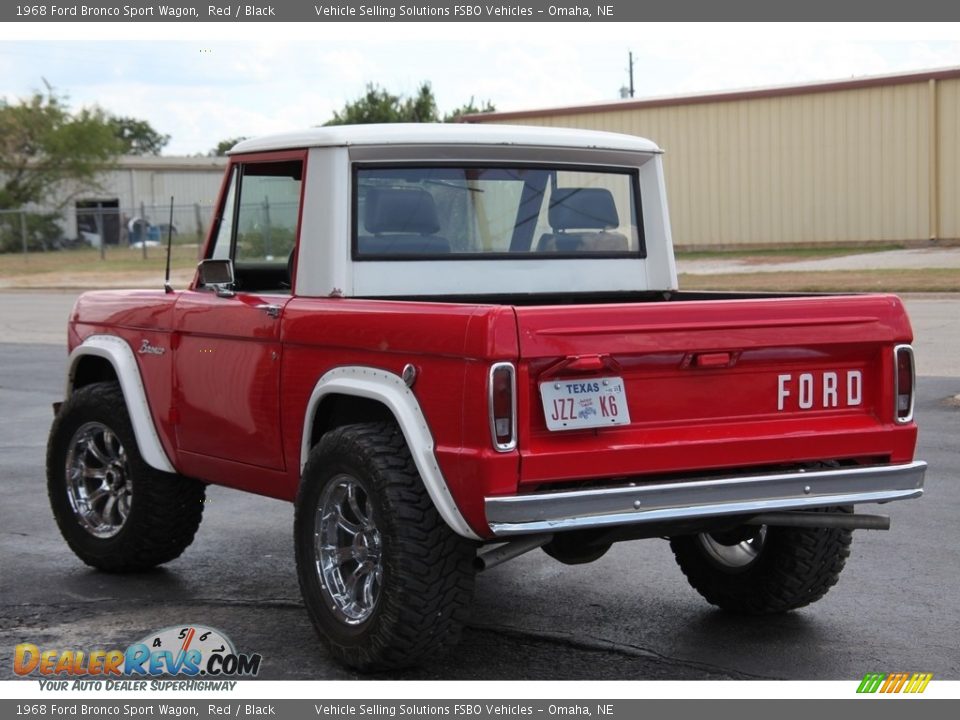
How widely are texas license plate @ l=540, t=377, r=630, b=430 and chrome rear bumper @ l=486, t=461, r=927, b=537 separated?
222 mm

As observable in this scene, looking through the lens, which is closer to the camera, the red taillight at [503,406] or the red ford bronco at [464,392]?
the red taillight at [503,406]

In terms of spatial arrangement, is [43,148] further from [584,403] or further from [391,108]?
[584,403]

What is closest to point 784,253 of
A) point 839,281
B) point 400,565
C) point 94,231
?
point 839,281

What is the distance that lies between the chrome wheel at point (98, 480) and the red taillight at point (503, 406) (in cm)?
278

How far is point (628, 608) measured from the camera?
5863mm

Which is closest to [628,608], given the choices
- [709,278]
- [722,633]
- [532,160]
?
[722,633]

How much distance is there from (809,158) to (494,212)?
28792 millimetres

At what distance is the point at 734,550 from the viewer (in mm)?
5914

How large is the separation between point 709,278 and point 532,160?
22.1 meters

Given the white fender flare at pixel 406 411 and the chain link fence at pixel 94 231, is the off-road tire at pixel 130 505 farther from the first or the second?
the chain link fence at pixel 94 231

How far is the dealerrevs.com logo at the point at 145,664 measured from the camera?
4.88 metres

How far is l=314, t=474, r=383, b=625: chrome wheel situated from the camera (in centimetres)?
489

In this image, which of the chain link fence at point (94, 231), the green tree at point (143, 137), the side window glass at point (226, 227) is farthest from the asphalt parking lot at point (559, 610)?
the green tree at point (143, 137)

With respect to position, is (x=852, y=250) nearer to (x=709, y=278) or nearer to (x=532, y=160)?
(x=709, y=278)
